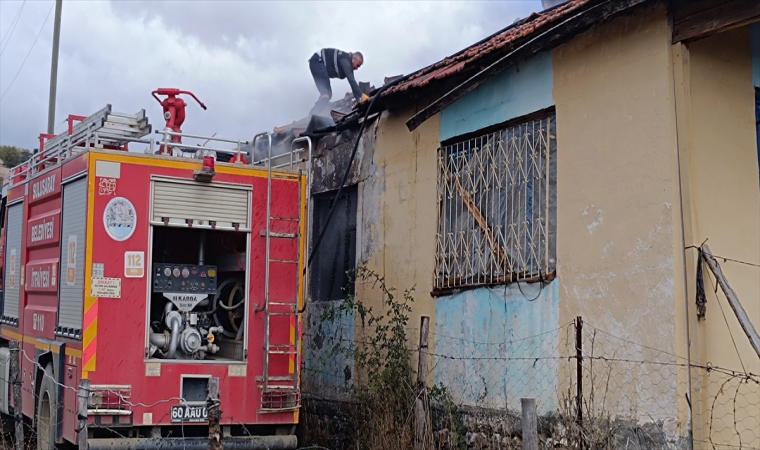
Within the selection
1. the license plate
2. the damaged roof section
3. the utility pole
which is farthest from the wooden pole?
the utility pole

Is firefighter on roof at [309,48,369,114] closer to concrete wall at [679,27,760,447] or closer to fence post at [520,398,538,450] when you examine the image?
concrete wall at [679,27,760,447]

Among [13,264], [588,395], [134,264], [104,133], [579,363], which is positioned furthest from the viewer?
[13,264]

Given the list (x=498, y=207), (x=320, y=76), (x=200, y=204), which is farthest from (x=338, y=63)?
(x=498, y=207)

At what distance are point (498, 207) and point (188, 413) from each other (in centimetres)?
366

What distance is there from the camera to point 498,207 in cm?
846

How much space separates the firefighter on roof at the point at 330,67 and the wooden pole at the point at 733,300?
9411 millimetres

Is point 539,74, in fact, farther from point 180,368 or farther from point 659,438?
point 180,368

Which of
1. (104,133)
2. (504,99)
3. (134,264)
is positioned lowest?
(134,264)

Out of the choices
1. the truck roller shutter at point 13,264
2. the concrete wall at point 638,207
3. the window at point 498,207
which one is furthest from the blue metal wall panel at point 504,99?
the truck roller shutter at point 13,264

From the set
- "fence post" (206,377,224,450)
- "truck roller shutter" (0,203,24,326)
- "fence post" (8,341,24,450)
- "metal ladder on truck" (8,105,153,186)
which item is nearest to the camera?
"fence post" (206,377,224,450)

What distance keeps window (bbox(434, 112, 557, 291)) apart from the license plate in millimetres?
2845

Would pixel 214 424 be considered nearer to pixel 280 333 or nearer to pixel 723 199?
pixel 280 333

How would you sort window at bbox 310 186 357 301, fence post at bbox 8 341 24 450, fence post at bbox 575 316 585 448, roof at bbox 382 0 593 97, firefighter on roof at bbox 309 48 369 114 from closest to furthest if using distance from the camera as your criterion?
fence post at bbox 575 316 585 448
roof at bbox 382 0 593 97
fence post at bbox 8 341 24 450
window at bbox 310 186 357 301
firefighter on roof at bbox 309 48 369 114

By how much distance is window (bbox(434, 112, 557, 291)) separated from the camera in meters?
7.85
